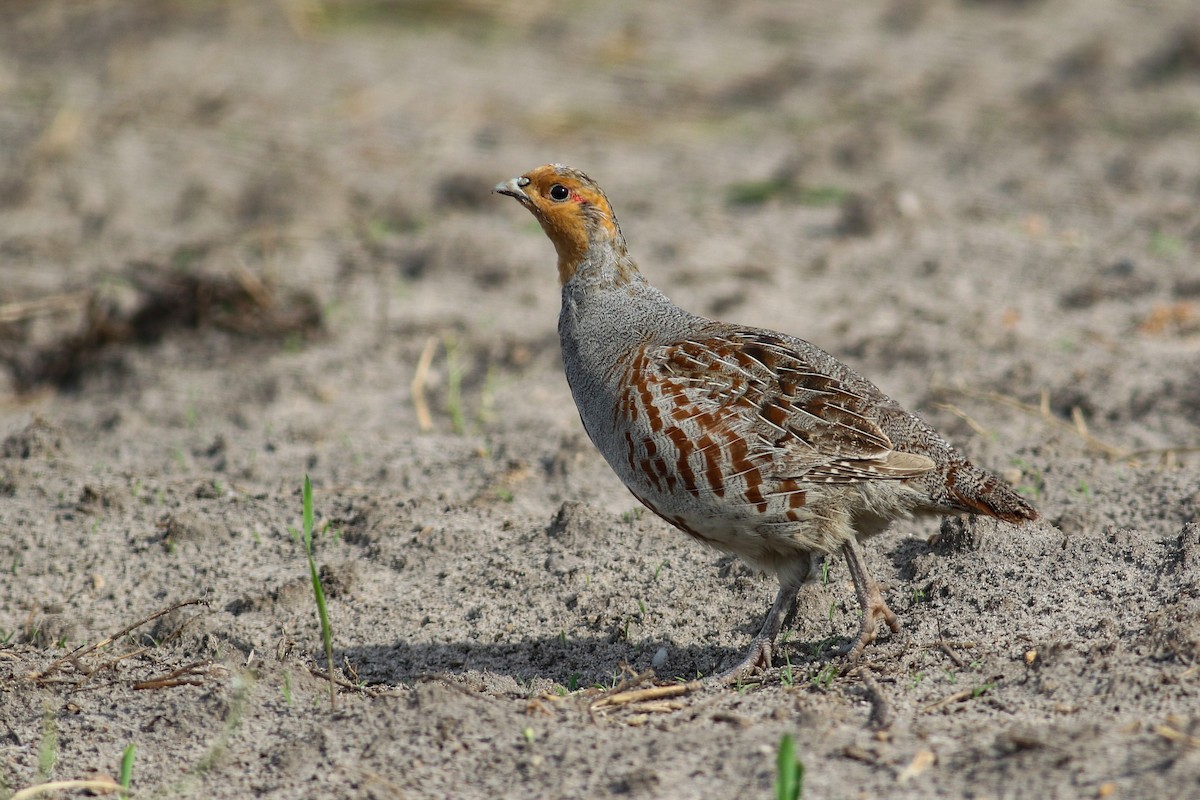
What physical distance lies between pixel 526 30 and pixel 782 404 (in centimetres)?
712

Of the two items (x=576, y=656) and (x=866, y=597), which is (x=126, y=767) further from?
(x=866, y=597)

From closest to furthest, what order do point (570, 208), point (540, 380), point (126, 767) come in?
point (126, 767), point (570, 208), point (540, 380)

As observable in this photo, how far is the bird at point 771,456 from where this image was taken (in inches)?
138

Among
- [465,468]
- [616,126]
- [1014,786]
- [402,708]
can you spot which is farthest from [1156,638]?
[616,126]

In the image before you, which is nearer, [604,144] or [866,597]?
[866,597]

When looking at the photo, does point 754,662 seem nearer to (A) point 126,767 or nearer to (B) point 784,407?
(B) point 784,407

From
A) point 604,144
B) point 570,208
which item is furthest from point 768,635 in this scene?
point 604,144

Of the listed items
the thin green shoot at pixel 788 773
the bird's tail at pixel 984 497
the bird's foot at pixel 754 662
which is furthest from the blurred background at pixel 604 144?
the thin green shoot at pixel 788 773

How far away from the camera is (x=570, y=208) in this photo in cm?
416

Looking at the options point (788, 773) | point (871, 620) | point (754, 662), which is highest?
point (788, 773)

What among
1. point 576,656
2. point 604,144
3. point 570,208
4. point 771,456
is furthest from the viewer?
point 604,144

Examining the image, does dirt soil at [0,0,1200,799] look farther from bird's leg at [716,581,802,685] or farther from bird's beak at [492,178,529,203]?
bird's beak at [492,178,529,203]

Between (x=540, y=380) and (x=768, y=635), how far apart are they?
2.39 m

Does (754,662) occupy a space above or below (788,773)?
below
